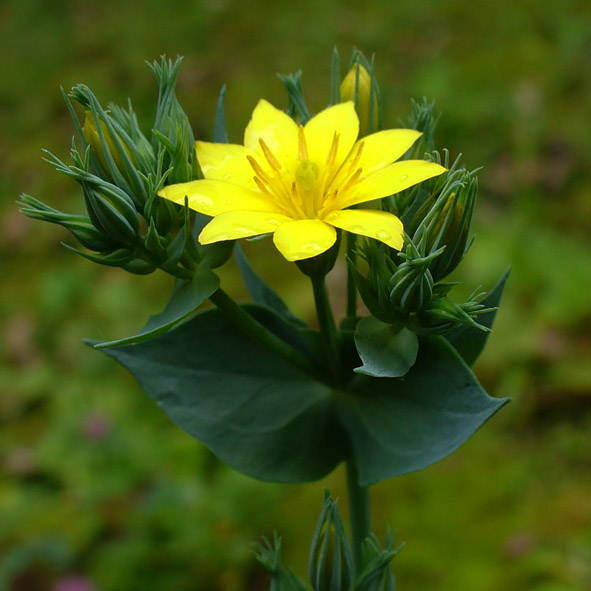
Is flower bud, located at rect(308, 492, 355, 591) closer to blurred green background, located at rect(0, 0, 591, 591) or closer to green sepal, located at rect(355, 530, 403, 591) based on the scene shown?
green sepal, located at rect(355, 530, 403, 591)

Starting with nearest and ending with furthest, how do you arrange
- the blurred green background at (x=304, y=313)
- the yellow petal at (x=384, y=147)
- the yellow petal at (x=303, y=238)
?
1. the yellow petal at (x=303, y=238)
2. the yellow petal at (x=384, y=147)
3. the blurred green background at (x=304, y=313)

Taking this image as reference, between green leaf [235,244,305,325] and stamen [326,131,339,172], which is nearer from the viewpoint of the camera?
stamen [326,131,339,172]

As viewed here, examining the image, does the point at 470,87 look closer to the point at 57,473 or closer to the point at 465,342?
the point at 57,473

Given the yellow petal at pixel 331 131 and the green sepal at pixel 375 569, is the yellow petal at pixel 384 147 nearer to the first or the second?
the yellow petal at pixel 331 131

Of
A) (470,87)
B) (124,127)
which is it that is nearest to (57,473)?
(124,127)

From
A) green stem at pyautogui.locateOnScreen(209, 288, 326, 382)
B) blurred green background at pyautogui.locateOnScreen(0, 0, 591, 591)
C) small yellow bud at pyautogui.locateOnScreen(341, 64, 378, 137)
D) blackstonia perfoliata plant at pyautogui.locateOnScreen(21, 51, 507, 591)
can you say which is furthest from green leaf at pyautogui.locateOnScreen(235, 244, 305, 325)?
blurred green background at pyautogui.locateOnScreen(0, 0, 591, 591)

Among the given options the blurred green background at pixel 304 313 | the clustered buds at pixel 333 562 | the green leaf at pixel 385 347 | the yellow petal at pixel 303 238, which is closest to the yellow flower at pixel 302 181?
the yellow petal at pixel 303 238

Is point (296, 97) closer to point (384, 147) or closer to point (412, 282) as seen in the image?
point (384, 147)

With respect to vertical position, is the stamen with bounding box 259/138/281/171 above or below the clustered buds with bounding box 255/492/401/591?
above
